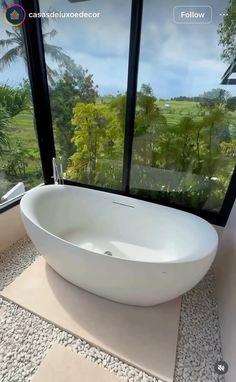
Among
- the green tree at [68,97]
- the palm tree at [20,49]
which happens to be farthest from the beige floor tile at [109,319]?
the palm tree at [20,49]

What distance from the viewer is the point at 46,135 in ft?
7.90

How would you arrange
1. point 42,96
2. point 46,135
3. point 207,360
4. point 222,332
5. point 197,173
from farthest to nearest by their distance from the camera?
1. point 46,135
2. point 42,96
3. point 197,173
4. point 222,332
5. point 207,360

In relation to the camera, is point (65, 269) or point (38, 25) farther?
point (38, 25)

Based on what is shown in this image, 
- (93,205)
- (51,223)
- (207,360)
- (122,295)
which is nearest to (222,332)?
(207,360)

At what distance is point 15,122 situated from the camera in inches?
82.4

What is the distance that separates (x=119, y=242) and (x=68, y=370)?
1.02 metres

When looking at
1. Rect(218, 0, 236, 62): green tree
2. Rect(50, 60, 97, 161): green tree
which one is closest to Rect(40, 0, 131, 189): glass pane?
Rect(50, 60, 97, 161): green tree

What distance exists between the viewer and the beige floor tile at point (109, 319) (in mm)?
1278

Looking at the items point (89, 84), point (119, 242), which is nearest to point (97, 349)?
point (119, 242)

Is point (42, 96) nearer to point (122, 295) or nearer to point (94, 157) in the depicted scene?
point (94, 157)

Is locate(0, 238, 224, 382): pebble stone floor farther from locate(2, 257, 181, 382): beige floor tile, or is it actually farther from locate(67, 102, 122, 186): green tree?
locate(67, 102, 122, 186): green tree

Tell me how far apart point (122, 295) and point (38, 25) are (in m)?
2.44

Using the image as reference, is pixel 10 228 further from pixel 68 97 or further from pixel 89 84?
pixel 89 84

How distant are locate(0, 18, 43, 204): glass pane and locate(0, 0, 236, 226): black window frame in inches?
2.6
